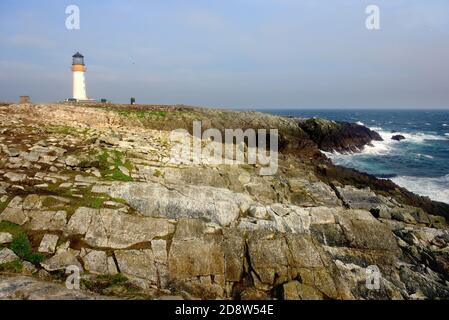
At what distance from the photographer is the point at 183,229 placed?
12.8 meters

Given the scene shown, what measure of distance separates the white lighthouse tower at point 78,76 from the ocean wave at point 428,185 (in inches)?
1386

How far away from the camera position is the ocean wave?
86.8ft

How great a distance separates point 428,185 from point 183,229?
2496 cm

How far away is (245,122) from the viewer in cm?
3500

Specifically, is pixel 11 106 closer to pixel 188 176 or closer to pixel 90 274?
pixel 188 176

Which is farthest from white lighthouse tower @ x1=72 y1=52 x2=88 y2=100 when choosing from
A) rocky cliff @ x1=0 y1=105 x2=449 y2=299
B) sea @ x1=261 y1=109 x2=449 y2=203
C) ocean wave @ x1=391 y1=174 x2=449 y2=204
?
ocean wave @ x1=391 y1=174 x2=449 y2=204

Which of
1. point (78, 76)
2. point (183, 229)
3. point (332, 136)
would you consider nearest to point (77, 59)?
point (78, 76)

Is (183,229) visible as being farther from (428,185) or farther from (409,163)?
(409,163)

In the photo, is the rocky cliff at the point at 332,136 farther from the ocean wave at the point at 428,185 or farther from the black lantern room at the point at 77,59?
the black lantern room at the point at 77,59

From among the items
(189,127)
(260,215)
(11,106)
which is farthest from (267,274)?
(11,106)

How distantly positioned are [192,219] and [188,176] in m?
4.25

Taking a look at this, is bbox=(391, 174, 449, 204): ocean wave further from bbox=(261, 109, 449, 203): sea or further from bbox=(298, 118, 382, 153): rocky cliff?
bbox=(298, 118, 382, 153): rocky cliff

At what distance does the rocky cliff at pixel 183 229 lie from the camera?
11031 millimetres

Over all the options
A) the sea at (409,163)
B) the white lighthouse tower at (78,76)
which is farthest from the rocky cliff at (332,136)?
the white lighthouse tower at (78,76)
